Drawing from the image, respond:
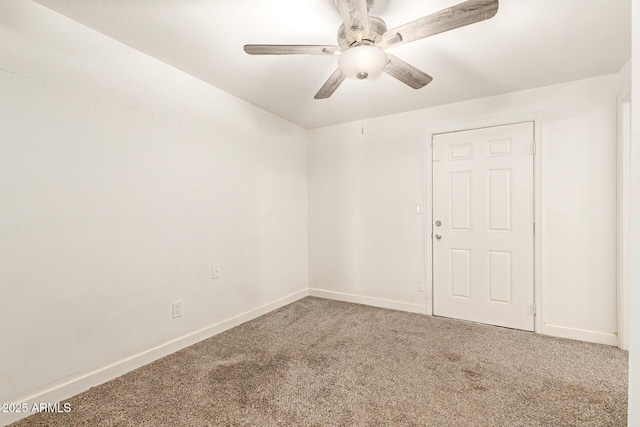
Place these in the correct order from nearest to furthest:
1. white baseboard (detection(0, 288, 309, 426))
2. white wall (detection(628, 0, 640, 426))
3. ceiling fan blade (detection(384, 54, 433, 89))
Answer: white wall (detection(628, 0, 640, 426)) → white baseboard (detection(0, 288, 309, 426)) → ceiling fan blade (detection(384, 54, 433, 89))

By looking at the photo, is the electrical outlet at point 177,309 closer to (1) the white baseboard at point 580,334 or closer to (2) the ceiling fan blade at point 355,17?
(2) the ceiling fan blade at point 355,17

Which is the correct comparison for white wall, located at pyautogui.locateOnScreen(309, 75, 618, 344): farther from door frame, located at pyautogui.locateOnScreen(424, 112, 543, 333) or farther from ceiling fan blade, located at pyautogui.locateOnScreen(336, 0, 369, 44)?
ceiling fan blade, located at pyautogui.locateOnScreen(336, 0, 369, 44)

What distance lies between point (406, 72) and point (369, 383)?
1994mm

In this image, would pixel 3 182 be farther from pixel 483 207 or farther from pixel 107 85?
pixel 483 207

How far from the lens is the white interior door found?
2.83 meters

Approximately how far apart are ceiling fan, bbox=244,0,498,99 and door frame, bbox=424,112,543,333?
1.54m

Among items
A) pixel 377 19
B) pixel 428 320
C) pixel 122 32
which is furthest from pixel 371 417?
pixel 122 32

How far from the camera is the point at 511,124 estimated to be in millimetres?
2873

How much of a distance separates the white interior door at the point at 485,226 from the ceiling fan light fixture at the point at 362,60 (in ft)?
5.99

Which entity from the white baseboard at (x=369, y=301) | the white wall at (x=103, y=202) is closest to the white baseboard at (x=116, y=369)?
the white wall at (x=103, y=202)

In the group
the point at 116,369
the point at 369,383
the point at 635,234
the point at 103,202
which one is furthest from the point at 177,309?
the point at 635,234

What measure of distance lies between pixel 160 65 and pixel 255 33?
89 centimetres

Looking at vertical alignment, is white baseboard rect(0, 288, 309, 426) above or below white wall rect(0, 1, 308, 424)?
below

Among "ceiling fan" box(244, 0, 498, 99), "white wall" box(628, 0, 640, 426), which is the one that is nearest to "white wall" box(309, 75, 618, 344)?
"ceiling fan" box(244, 0, 498, 99)
